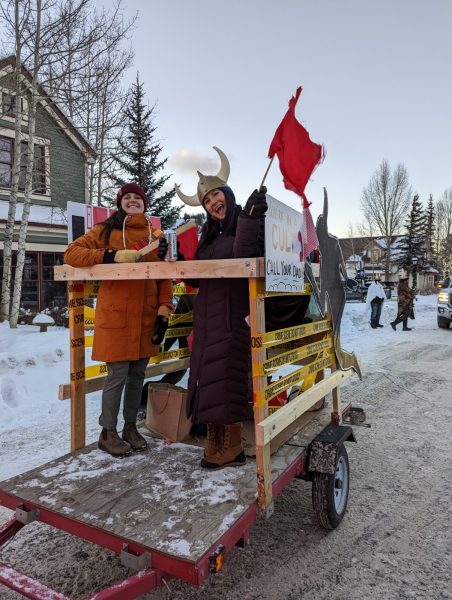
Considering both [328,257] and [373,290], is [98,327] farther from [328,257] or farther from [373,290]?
[373,290]

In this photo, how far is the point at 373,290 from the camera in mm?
14672

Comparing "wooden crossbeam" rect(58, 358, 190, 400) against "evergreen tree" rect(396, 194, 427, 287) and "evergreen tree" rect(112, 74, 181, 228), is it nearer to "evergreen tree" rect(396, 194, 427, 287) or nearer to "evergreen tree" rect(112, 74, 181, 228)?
"evergreen tree" rect(112, 74, 181, 228)

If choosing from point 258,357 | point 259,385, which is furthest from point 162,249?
point 259,385

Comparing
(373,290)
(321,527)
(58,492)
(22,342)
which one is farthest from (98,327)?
(373,290)

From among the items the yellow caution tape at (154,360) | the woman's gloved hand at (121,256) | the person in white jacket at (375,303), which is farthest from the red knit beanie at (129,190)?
the person in white jacket at (375,303)

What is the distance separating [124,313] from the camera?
3096 millimetres

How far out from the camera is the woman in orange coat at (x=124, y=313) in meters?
3.06

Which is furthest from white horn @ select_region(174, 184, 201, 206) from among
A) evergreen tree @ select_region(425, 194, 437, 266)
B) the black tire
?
evergreen tree @ select_region(425, 194, 437, 266)

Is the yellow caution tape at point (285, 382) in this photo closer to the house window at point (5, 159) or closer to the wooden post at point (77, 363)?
the wooden post at point (77, 363)

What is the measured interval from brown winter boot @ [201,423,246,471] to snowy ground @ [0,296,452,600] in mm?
535

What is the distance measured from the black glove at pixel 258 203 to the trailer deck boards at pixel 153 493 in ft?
4.91

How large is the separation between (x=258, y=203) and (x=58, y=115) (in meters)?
15.1

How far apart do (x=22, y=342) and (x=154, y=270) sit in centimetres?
633

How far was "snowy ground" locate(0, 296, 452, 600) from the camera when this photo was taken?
8.14 feet
